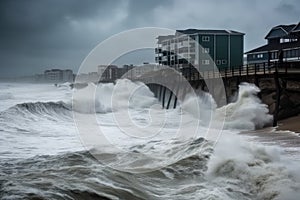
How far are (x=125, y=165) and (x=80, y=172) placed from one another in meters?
1.53

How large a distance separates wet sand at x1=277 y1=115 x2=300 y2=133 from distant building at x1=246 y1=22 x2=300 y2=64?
19.5m

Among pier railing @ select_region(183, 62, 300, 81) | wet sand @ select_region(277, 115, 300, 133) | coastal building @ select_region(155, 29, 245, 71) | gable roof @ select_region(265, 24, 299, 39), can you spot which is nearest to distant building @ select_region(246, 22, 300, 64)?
gable roof @ select_region(265, 24, 299, 39)

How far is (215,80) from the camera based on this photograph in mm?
27281

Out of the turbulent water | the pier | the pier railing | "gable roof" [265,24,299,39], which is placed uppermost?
"gable roof" [265,24,299,39]

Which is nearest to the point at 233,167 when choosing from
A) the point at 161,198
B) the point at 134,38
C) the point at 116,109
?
the point at 161,198

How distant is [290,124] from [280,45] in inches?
1042

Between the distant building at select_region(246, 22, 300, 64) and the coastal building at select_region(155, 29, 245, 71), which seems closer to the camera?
the distant building at select_region(246, 22, 300, 64)

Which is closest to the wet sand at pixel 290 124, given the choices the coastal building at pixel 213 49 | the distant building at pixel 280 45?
the distant building at pixel 280 45

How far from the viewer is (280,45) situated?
137 ft

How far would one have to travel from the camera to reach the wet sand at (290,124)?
16.1 metres

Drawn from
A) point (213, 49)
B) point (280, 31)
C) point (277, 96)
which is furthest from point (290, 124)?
point (213, 49)

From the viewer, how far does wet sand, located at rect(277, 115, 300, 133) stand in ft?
52.9

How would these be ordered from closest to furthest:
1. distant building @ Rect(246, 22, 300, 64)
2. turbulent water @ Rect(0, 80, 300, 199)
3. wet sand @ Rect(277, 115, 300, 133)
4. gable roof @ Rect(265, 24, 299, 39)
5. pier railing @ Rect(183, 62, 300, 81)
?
turbulent water @ Rect(0, 80, 300, 199) → wet sand @ Rect(277, 115, 300, 133) → pier railing @ Rect(183, 62, 300, 81) → distant building @ Rect(246, 22, 300, 64) → gable roof @ Rect(265, 24, 299, 39)

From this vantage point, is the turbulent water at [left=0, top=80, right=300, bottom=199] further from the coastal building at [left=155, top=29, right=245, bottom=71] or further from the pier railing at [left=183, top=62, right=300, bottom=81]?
the coastal building at [left=155, top=29, right=245, bottom=71]
